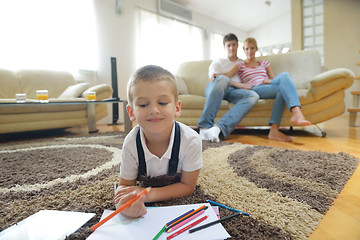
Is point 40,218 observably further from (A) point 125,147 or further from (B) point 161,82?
(B) point 161,82

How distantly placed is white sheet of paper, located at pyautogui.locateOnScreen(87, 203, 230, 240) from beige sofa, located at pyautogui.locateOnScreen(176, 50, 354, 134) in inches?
63.6

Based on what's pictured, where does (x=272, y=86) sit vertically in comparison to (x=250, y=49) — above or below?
below

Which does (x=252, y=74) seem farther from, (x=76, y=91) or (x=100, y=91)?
(x=76, y=91)

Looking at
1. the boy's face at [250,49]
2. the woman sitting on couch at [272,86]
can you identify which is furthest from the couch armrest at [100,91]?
the boy's face at [250,49]

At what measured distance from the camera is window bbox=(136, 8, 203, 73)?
4176 mm

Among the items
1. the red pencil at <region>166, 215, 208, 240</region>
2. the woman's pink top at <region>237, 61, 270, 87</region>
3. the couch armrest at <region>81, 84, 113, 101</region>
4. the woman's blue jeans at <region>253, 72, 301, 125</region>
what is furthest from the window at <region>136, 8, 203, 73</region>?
the red pencil at <region>166, 215, 208, 240</region>

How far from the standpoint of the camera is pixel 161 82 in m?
0.66

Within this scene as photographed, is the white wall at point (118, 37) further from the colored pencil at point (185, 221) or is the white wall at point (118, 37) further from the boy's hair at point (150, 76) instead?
the colored pencil at point (185, 221)

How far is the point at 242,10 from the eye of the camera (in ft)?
19.0

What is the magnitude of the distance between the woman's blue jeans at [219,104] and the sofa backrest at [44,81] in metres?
2.06

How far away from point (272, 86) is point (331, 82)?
458mm

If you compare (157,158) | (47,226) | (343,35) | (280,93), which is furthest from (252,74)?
(343,35)

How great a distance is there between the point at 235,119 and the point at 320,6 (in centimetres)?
341

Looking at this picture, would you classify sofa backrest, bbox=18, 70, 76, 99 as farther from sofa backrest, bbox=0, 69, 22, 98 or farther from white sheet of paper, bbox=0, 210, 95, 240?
white sheet of paper, bbox=0, 210, 95, 240
